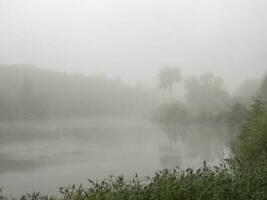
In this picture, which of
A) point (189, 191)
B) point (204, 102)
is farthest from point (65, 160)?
point (204, 102)

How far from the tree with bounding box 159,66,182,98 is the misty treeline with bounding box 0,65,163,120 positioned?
21.1ft

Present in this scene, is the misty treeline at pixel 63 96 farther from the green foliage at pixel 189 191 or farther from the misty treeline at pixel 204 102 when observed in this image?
the green foliage at pixel 189 191

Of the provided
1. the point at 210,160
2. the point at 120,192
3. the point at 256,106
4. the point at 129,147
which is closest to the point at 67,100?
the point at 129,147

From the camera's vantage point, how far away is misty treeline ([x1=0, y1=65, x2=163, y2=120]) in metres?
87.3

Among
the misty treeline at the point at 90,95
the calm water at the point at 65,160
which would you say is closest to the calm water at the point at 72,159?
the calm water at the point at 65,160

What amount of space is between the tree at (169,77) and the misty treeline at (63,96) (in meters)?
6.44

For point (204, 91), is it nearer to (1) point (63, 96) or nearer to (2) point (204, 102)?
(2) point (204, 102)

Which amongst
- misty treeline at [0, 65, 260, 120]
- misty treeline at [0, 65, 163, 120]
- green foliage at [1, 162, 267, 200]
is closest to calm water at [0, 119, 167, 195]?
green foliage at [1, 162, 267, 200]

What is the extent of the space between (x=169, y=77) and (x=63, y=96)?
80.8 feet

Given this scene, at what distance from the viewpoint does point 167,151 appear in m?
38.8

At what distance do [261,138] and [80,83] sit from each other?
9112 cm

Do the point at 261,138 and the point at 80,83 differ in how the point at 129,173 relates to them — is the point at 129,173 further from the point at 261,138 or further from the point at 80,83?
the point at 80,83

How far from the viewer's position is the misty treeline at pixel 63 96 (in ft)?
286

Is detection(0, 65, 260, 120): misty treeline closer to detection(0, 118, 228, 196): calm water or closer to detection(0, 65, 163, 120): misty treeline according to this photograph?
detection(0, 65, 163, 120): misty treeline
